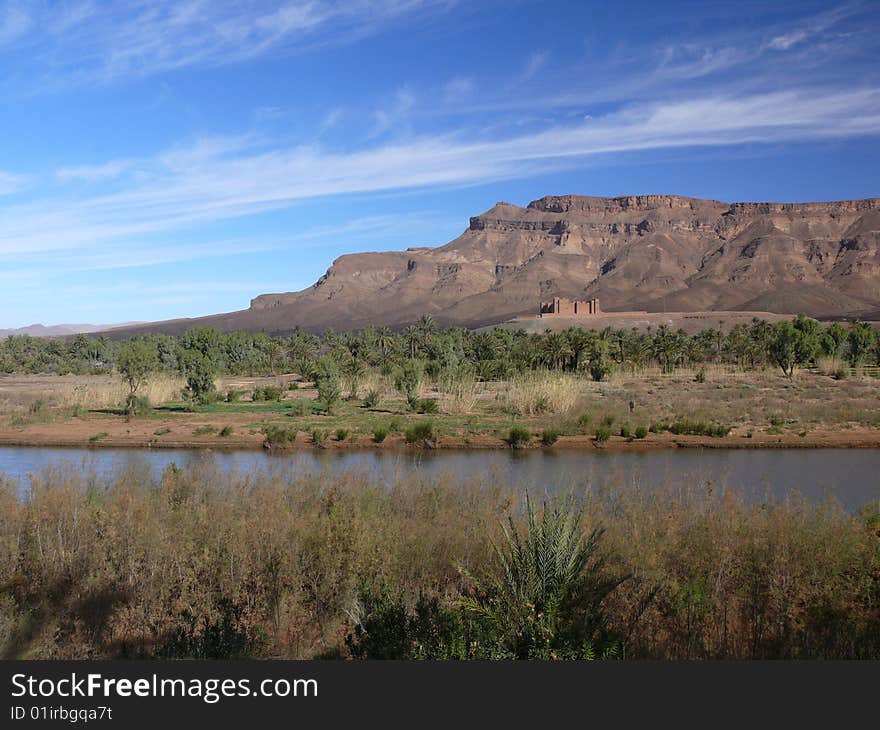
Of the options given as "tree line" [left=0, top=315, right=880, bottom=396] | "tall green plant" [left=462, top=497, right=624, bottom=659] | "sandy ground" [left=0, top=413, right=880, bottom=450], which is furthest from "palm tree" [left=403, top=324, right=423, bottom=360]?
"tall green plant" [left=462, top=497, right=624, bottom=659]

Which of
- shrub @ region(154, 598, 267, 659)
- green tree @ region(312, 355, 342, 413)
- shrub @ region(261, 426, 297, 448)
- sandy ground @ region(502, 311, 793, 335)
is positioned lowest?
shrub @ region(261, 426, 297, 448)

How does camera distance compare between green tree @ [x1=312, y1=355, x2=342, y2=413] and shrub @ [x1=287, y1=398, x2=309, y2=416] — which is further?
green tree @ [x1=312, y1=355, x2=342, y2=413]

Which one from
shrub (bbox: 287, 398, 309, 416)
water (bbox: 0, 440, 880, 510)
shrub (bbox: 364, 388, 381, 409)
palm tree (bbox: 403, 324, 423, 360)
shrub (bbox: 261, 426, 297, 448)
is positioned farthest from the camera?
palm tree (bbox: 403, 324, 423, 360)

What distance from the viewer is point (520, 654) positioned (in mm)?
5852

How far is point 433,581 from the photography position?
8508 mm

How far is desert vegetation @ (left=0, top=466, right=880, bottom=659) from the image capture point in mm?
6492

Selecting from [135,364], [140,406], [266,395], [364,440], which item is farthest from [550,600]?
[266,395]

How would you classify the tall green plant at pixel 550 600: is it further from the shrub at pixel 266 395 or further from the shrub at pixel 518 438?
the shrub at pixel 266 395

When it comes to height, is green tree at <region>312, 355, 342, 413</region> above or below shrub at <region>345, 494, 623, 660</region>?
above

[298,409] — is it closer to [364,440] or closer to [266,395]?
[266,395]

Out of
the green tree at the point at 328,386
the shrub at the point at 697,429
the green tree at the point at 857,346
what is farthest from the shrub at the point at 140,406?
the green tree at the point at 857,346

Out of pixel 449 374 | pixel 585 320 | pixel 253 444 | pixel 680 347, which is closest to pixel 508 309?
pixel 585 320

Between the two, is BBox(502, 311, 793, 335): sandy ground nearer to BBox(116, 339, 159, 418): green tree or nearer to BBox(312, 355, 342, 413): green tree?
BBox(312, 355, 342, 413): green tree

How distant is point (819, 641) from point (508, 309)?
7290 inches
